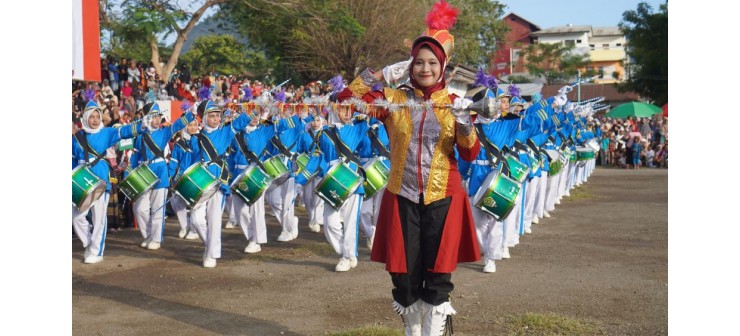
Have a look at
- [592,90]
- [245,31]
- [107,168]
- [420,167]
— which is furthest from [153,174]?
[592,90]

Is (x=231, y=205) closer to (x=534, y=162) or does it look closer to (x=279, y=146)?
(x=279, y=146)

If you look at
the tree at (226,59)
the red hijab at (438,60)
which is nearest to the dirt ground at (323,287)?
the red hijab at (438,60)

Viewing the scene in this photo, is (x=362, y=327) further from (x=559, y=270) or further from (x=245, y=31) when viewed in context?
(x=245, y=31)

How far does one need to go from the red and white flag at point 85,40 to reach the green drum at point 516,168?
5.25 metres

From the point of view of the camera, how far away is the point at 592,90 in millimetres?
65312

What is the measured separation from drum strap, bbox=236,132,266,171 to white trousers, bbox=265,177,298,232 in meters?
1.31

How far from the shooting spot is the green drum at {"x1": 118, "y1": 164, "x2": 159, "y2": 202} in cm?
948

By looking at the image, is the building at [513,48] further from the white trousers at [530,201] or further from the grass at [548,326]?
the grass at [548,326]

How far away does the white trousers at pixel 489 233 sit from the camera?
852 centimetres

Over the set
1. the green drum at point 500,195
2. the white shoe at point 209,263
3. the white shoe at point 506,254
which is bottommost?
the white shoe at point 209,263

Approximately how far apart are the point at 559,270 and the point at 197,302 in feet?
12.1

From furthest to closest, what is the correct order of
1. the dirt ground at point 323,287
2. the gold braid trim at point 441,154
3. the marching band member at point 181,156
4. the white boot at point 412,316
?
the marching band member at point 181,156
the dirt ground at point 323,287
the white boot at point 412,316
the gold braid trim at point 441,154

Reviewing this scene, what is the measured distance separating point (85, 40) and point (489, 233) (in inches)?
216

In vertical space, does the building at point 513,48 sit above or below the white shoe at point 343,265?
above
